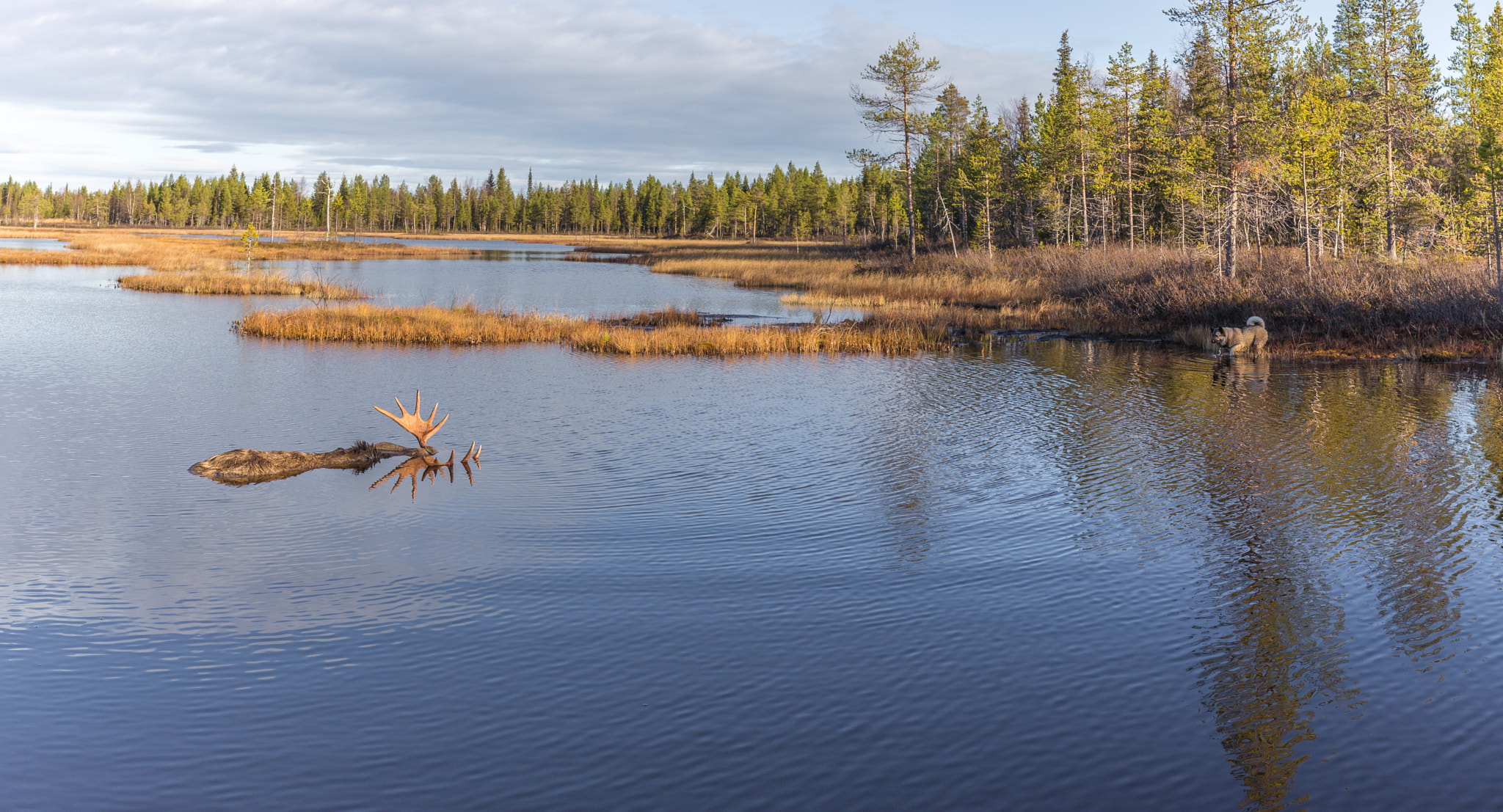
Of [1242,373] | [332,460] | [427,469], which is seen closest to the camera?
[332,460]

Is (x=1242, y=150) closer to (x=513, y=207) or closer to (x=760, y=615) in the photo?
(x=760, y=615)

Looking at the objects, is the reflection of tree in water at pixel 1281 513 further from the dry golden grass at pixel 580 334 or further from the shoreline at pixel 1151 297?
the dry golden grass at pixel 580 334

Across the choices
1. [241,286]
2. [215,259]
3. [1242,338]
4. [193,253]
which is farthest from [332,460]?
[193,253]

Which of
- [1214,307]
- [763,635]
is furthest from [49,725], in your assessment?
[1214,307]

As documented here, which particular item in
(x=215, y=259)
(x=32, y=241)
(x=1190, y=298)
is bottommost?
(x=1190, y=298)

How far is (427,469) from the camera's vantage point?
47.9 ft

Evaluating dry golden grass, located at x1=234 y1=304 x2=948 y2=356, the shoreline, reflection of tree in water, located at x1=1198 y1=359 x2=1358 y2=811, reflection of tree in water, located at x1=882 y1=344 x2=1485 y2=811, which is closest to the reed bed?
the shoreline

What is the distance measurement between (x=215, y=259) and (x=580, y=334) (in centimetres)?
4999

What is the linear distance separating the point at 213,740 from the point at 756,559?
5198 mm

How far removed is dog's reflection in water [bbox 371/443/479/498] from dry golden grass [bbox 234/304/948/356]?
13.6m

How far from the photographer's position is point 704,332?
99.9 ft

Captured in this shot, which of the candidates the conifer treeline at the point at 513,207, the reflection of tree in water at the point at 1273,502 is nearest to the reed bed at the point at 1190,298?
the reflection of tree in water at the point at 1273,502

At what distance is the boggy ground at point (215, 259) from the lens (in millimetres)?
47375

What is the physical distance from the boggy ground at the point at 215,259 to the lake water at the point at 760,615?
32.3 metres
